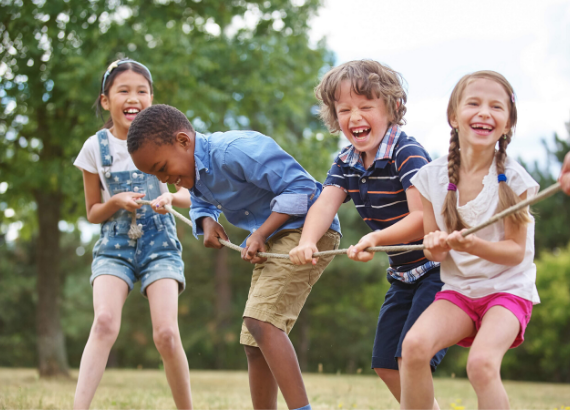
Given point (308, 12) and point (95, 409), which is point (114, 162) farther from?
A: point (308, 12)

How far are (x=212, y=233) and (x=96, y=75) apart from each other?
17.4 ft

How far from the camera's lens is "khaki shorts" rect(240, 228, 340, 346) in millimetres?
2842

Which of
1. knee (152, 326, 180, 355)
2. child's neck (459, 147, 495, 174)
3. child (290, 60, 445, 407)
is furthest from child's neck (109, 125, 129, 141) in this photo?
child's neck (459, 147, 495, 174)

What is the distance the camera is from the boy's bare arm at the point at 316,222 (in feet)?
8.82

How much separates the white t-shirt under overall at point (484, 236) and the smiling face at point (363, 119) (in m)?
0.40

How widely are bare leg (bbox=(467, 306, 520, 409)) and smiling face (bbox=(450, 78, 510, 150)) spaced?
743 millimetres

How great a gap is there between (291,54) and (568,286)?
1280 cm

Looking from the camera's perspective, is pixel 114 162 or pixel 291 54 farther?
pixel 291 54

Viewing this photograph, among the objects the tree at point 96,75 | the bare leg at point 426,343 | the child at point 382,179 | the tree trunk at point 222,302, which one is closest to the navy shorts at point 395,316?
the child at point 382,179

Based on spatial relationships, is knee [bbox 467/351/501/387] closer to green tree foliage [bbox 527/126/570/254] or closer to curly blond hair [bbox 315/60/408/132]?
curly blond hair [bbox 315/60/408/132]

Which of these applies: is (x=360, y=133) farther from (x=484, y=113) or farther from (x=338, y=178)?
(x=484, y=113)

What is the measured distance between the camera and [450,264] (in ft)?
8.53

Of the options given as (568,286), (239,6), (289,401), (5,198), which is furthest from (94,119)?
(568,286)

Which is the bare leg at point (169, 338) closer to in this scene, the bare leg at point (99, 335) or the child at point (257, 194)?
the bare leg at point (99, 335)
